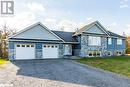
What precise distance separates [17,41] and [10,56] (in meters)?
2.58

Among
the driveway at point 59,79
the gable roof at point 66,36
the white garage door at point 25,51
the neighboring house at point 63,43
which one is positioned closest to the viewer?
the driveway at point 59,79

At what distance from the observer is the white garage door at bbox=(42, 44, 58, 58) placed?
30.2 m

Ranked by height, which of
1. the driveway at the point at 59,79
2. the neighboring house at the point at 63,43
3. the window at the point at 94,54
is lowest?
the driveway at the point at 59,79

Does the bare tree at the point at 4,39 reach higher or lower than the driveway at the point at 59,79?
higher

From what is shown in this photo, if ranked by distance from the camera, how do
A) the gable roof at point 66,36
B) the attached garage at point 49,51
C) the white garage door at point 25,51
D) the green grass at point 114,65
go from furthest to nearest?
1. the gable roof at point 66,36
2. the attached garage at point 49,51
3. the white garage door at point 25,51
4. the green grass at point 114,65

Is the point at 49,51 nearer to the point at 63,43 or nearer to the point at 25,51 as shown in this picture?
the point at 63,43

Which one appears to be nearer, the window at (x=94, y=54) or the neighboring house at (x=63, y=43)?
the neighboring house at (x=63, y=43)

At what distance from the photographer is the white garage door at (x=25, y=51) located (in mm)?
27766

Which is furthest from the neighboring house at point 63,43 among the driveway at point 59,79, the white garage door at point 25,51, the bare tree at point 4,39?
the driveway at point 59,79

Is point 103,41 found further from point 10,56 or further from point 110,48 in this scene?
point 10,56

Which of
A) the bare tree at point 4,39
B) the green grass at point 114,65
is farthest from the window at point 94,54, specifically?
the bare tree at point 4,39

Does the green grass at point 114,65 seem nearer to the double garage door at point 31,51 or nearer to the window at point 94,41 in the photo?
the double garage door at point 31,51

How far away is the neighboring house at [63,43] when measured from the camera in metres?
28.2

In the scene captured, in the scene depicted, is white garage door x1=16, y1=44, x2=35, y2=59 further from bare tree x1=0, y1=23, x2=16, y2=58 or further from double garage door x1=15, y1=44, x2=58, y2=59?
bare tree x1=0, y1=23, x2=16, y2=58
